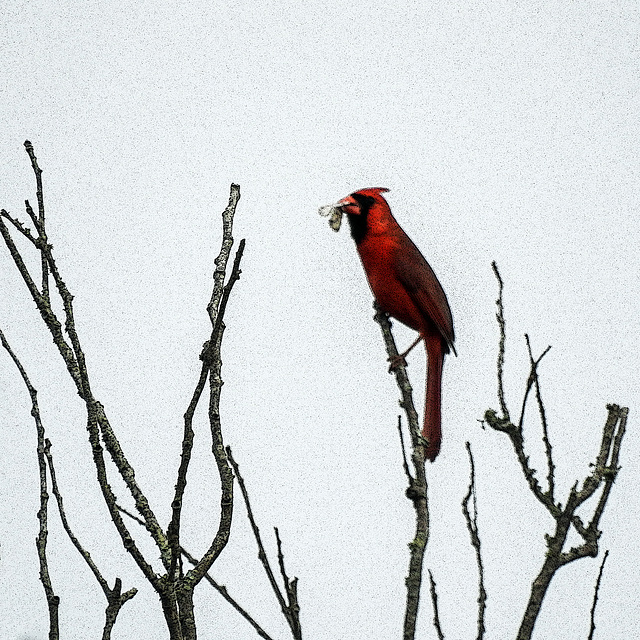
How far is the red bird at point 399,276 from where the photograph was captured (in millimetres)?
2875

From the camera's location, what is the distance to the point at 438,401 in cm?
266

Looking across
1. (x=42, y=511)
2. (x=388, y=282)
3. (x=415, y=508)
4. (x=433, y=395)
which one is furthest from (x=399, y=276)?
(x=42, y=511)

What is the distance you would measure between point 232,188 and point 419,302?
5.20 ft

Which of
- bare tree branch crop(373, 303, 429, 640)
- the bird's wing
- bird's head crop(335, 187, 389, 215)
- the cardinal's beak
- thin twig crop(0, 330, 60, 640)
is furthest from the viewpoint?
bird's head crop(335, 187, 389, 215)

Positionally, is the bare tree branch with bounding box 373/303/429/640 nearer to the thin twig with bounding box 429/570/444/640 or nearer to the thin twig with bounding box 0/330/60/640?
the thin twig with bounding box 429/570/444/640

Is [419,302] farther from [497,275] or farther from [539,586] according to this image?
[539,586]

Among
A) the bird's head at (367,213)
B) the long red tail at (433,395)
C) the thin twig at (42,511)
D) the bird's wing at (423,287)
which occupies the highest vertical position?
the bird's head at (367,213)

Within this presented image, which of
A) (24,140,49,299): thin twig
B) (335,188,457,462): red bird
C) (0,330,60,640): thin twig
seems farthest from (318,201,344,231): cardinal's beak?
(0,330,60,640): thin twig

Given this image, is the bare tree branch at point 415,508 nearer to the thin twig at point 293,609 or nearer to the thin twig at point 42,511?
the thin twig at point 293,609

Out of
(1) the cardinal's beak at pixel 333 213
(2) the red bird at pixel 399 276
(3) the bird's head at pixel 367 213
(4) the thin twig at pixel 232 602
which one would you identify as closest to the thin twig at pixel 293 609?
(4) the thin twig at pixel 232 602

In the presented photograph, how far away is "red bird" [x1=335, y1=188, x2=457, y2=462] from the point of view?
9.43 feet

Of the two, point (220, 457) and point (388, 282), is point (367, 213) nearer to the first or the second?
point (388, 282)

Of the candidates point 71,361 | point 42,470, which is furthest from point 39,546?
point 71,361

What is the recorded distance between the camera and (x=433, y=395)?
2699 millimetres
